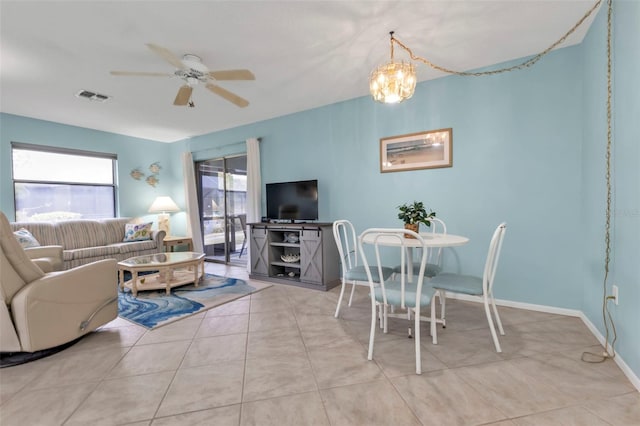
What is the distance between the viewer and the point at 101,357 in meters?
2.09

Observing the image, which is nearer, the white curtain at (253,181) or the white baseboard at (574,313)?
→ the white baseboard at (574,313)

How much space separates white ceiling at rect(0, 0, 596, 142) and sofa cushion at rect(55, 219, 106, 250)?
181 centimetres

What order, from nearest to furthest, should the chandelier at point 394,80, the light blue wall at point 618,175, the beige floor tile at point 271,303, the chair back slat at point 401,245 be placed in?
1. the light blue wall at point 618,175
2. the chair back slat at point 401,245
3. the chandelier at point 394,80
4. the beige floor tile at point 271,303

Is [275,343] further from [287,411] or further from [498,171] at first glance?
[498,171]

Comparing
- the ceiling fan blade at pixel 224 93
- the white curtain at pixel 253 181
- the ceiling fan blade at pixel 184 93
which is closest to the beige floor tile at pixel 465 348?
the ceiling fan blade at pixel 224 93

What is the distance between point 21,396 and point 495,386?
2730 millimetres

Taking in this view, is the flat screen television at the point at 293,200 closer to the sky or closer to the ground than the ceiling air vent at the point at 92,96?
closer to the ground

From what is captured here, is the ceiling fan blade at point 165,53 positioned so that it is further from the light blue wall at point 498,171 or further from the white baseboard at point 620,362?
the white baseboard at point 620,362

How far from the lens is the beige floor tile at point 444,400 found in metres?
1.43

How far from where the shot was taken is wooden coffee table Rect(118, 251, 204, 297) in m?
3.45

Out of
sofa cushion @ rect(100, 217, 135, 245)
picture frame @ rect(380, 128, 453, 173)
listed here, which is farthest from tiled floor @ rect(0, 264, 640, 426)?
sofa cushion @ rect(100, 217, 135, 245)

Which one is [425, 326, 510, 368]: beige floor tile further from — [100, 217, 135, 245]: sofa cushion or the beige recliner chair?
[100, 217, 135, 245]: sofa cushion

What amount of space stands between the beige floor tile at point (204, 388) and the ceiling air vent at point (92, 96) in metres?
3.45

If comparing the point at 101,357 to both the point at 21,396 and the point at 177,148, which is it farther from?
the point at 177,148
